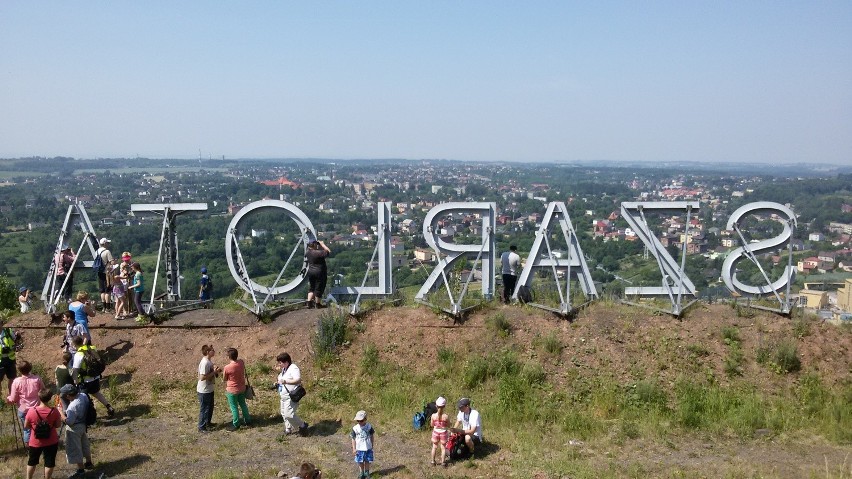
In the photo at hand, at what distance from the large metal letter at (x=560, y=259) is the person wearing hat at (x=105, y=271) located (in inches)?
407

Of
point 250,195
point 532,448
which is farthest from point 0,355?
point 250,195

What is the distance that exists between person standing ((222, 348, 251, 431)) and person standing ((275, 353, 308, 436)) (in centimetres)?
74

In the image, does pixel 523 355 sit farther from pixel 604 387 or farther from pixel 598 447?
pixel 598 447

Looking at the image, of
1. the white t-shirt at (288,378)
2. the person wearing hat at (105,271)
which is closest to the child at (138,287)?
the person wearing hat at (105,271)

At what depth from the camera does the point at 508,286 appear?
16000 mm

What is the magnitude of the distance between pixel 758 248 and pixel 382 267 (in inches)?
359

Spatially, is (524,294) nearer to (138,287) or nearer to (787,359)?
(787,359)

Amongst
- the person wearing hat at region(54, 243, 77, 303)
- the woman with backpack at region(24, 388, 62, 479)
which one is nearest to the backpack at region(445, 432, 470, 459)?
the woman with backpack at region(24, 388, 62, 479)

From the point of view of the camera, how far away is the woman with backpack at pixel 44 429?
347 inches

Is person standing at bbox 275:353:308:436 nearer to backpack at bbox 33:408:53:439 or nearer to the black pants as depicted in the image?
backpack at bbox 33:408:53:439

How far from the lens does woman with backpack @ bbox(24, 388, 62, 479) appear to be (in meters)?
8.81

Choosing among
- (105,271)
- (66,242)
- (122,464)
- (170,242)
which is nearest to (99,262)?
(105,271)

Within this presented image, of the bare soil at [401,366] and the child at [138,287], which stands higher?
the child at [138,287]

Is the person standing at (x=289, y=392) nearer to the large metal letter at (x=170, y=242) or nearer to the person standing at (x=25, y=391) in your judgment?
the person standing at (x=25, y=391)
